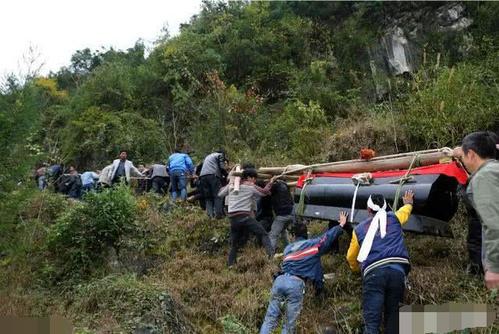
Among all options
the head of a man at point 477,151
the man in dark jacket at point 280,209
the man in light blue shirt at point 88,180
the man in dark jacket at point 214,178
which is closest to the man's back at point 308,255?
the man in dark jacket at point 280,209

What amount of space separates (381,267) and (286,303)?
144cm

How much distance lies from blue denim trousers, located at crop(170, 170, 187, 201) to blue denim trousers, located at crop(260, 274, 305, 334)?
7.08 meters

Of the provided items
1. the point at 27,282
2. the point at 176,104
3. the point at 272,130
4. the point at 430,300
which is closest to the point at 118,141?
the point at 176,104

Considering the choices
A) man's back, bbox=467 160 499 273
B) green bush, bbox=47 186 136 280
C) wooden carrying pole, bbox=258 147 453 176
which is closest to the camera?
man's back, bbox=467 160 499 273

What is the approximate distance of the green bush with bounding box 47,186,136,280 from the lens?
10.5 m

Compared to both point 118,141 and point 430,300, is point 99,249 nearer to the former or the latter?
point 430,300

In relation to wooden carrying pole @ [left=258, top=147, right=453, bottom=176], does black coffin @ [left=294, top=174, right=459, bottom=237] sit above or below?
below

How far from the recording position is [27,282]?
9.72m

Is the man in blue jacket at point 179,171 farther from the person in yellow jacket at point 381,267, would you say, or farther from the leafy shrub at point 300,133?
the person in yellow jacket at point 381,267

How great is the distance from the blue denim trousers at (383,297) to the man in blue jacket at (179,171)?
27.0 ft

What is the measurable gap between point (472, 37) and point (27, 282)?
1449cm

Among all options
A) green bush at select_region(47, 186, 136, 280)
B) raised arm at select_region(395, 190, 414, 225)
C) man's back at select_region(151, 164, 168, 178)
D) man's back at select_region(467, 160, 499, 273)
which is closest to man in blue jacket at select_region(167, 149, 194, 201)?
man's back at select_region(151, 164, 168, 178)

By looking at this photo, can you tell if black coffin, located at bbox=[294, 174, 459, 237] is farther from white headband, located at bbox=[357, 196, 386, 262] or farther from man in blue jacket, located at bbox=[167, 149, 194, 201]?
man in blue jacket, located at bbox=[167, 149, 194, 201]

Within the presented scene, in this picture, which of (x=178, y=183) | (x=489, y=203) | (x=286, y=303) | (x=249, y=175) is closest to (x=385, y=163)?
(x=249, y=175)
